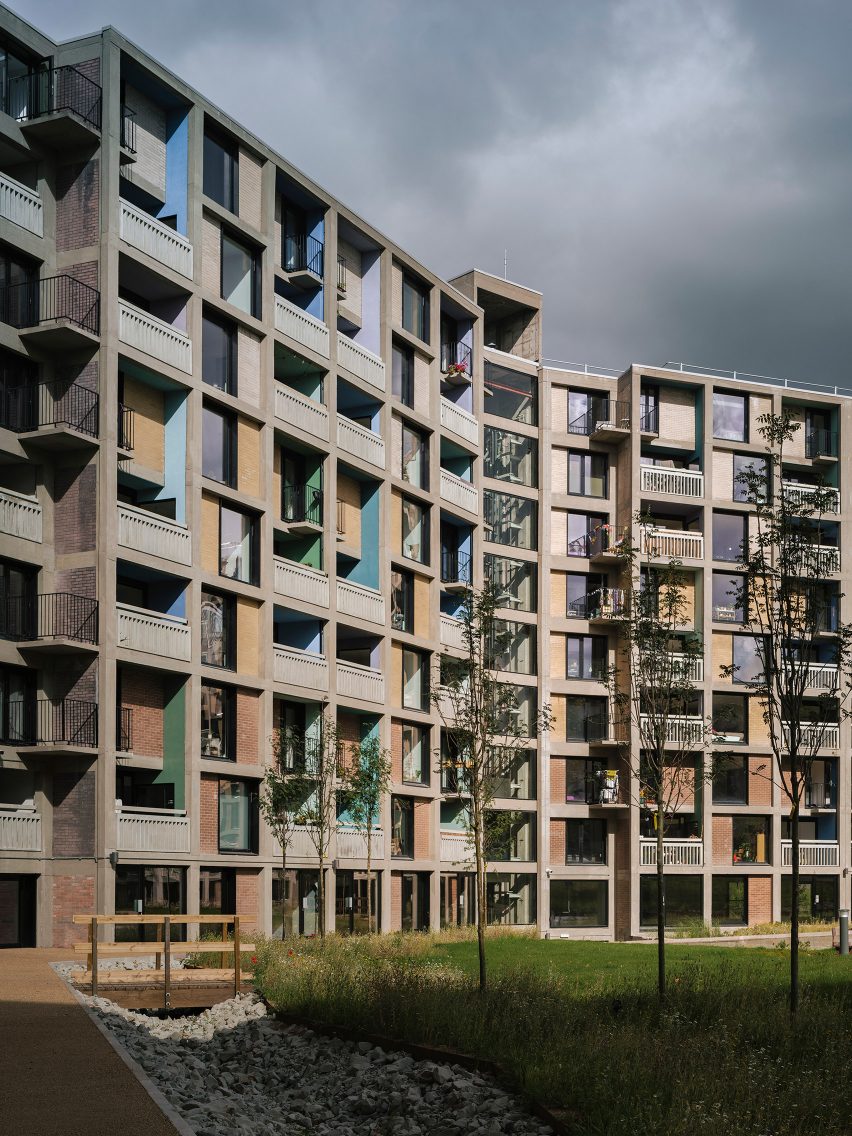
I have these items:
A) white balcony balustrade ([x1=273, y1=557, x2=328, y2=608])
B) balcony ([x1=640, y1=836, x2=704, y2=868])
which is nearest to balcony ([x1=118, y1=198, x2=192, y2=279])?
white balcony balustrade ([x1=273, y1=557, x2=328, y2=608])

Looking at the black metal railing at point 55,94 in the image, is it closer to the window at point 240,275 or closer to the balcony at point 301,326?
the window at point 240,275

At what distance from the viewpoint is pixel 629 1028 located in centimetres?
1922

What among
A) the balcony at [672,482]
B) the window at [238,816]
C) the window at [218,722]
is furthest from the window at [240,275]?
the balcony at [672,482]

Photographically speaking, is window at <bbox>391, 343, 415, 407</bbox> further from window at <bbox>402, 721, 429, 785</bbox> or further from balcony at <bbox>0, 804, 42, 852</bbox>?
balcony at <bbox>0, 804, 42, 852</bbox>

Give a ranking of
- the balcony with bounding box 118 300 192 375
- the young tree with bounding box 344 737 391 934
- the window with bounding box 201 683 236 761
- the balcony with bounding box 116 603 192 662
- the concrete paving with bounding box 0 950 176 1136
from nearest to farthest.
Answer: the concrete paving with bounding box 0 950 176 1136, the balcony with bounding box 116 603 192 662, the balcony with bounding box 118 300 192 375, the window with bounding box 201 683 236 761, the young tree with bounding box 344 737 391 934

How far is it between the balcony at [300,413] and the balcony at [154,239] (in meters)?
5.90

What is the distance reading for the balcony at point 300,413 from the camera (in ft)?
150

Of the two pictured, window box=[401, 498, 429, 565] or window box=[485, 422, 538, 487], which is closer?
window box=[401, 498, 429, 565]

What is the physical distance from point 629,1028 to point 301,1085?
15.0 ft

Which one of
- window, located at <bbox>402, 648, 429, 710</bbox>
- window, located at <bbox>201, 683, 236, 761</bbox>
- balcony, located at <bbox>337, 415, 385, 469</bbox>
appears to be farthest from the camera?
window, located at <bbox>402, 648, 429, 710</bbox>

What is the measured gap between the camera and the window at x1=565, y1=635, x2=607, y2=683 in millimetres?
65938

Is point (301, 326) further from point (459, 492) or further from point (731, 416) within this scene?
point (731, 416)

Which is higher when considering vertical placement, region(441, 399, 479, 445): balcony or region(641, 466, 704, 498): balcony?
region(441, 399, 479, 445): balcony

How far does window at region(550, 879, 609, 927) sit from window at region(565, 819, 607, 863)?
1025 millimetres
